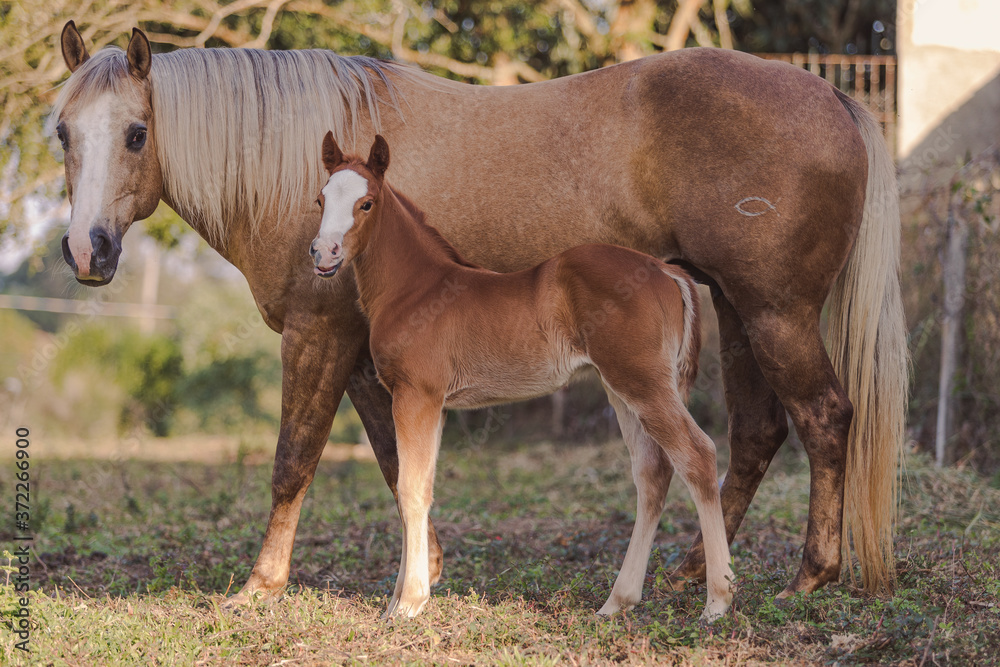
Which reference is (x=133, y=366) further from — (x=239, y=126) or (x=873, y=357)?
(x=873, y=357)

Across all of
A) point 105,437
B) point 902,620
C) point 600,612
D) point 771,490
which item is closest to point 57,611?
point 600,612

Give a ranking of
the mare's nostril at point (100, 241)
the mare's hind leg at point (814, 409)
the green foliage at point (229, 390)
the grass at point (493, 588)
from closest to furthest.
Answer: the grass at point (493, 588)
the mare's nostril at point (100, 241)
the mare's hind leg at point (814, 409)
the green foliage at point (229, 390)

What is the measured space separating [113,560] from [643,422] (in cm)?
336

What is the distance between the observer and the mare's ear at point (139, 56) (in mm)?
3451

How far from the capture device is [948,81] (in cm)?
806

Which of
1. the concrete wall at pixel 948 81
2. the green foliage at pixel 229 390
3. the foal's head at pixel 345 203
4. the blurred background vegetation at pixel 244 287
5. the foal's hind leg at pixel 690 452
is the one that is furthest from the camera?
the green foliage at pixel 229 390

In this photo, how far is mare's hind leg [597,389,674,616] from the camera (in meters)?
3.19

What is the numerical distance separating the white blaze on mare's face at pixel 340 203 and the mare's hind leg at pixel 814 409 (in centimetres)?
178

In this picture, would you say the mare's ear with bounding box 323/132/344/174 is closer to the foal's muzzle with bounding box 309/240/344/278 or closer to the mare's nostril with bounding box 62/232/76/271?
the foal's muzzle with bounding box 309/240/344/278

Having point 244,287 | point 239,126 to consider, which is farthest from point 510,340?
point 244,287

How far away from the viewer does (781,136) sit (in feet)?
11.3

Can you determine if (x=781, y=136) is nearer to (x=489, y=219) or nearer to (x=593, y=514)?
(x=489, y=219)

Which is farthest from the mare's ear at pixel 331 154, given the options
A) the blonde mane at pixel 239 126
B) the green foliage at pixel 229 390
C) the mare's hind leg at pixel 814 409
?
the green foliage at pixel 229 390

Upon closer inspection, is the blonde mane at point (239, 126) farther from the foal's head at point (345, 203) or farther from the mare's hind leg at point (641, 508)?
the mare's hind leg at point (641, 508)
